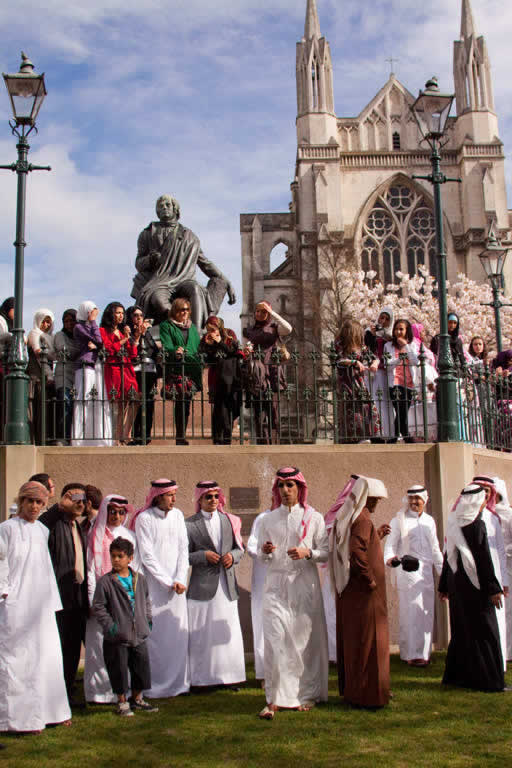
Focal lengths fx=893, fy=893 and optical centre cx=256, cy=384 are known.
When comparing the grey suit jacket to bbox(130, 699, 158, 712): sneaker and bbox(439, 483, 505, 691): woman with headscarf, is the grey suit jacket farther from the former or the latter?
bbox(439, 483, 505, 691): woman with headscarf

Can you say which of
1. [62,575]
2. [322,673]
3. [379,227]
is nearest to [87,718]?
[62,575]

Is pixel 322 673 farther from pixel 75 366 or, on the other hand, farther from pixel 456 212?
pixel 456 212

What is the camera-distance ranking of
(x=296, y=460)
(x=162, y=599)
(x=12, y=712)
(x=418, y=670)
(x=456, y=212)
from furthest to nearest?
(x=456, y=212), (x=296, y=460), (x=418, y=670), (x=162, y=599), (x=12, y=712)

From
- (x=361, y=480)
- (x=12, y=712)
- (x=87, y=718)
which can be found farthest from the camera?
(x=361, y=480)

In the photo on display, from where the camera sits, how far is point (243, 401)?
10.3 m

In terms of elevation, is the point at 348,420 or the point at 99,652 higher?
the point at 348,420

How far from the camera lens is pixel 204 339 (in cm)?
1057

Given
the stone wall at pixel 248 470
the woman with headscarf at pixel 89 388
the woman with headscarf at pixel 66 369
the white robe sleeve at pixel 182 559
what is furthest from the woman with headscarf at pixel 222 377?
the white robe sleeve at pixel 182 559

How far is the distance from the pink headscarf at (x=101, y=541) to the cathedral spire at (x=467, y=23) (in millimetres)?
53713

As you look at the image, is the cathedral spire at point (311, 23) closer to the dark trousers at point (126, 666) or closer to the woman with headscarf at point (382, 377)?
the woman with headscarf at point (382, 377)

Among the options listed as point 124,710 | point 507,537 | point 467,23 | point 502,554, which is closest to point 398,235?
point 467,23

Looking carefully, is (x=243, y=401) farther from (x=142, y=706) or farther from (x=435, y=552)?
(x=142, y=706)

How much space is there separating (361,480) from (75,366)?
4.25 metres

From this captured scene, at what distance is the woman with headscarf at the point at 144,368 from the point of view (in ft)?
32.9
